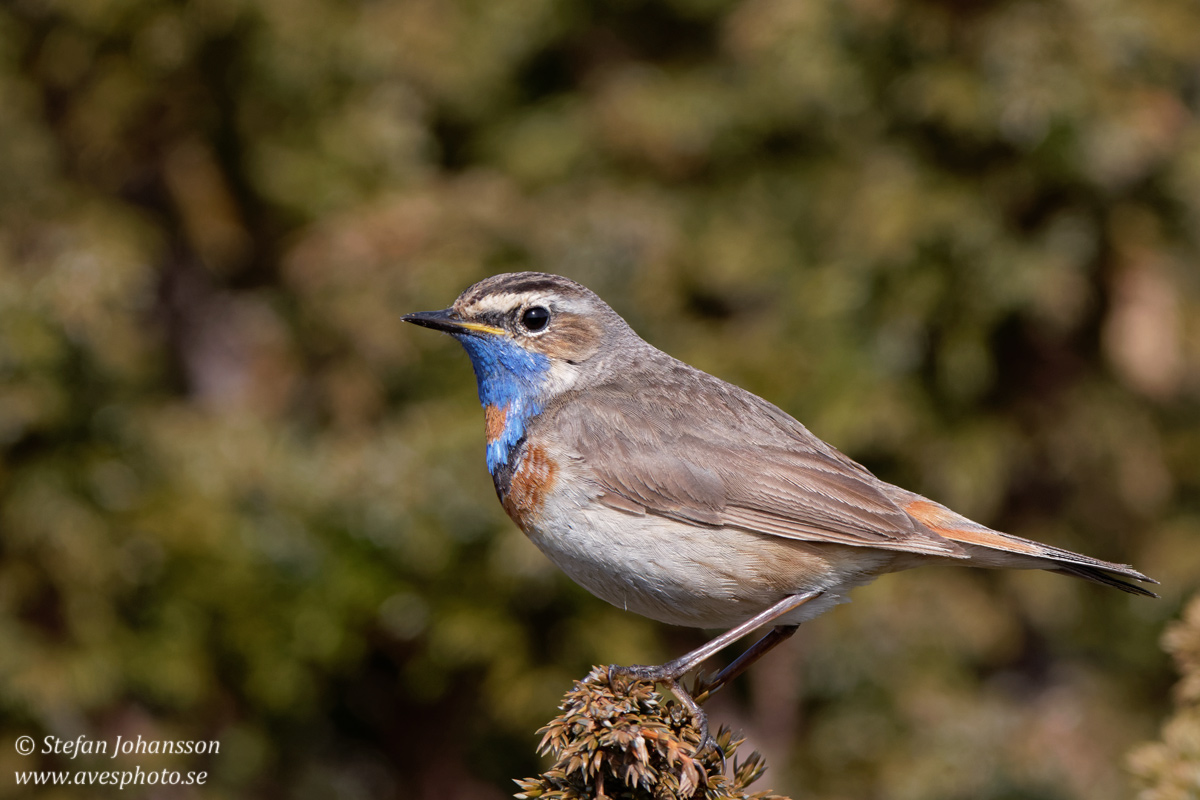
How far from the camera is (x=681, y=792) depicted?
324 centimetres

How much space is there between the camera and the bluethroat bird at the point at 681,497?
3.91 m

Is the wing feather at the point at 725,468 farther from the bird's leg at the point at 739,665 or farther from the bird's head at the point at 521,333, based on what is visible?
the bird's leg at the point at 739,665

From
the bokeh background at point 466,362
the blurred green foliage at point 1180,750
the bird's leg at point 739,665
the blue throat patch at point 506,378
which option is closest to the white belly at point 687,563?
the bird's leg at point 739,665

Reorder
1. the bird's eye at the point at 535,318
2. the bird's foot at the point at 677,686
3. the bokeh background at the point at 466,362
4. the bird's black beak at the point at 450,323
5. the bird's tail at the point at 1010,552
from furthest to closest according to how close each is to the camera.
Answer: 1. the bokeh background at the point at 466,362
2. the bird's eye at the point at 535,318
3. the bird's black beak at the point at 450,323
4. the bird's tail at the point at 1010,552
5. the bird's foot at the point at 677,686

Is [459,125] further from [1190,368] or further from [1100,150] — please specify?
[1190,368]

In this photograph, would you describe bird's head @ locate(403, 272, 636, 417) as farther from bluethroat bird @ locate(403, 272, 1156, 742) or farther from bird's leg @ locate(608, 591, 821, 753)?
bird's leg @ locate(608, 591, 821, 753)

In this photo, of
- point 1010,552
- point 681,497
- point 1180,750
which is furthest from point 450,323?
point 1180,750

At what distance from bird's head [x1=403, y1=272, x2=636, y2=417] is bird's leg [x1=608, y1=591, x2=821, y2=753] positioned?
1073 mm

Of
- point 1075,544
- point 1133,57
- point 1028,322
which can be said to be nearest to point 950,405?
point 1028,322

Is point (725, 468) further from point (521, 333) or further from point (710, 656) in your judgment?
point (521, 333)

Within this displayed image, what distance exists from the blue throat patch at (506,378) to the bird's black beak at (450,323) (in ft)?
0.12

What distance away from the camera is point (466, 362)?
22.0ft

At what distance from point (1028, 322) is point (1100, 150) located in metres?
0.98

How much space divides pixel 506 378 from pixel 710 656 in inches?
47.3
